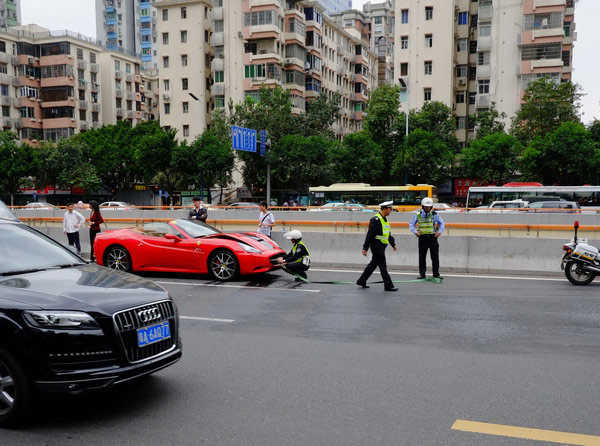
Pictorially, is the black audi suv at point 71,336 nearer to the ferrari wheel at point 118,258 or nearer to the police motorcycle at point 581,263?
the ferrari wheel at point 118,258

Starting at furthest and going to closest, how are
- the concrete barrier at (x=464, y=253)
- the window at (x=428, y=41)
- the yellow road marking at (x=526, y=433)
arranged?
1. the window at (x=428, y=41)
2. the concrete barrier at (x=464, y=253)
3. the yellow road marking at (x=526, y=433)

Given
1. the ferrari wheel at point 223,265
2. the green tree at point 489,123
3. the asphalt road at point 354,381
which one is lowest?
the asphalt road at point 354,381

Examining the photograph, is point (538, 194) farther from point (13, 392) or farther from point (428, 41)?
point (13, 392)

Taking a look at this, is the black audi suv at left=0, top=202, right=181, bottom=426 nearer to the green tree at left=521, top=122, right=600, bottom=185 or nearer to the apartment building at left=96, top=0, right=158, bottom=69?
the green tree at left=521, top=122, right=600, bottom=185

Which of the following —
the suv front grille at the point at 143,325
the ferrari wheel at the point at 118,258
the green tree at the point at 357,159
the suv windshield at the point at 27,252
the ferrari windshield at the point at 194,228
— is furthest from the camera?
the green tree at the point at 357,159

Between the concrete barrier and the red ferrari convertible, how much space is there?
3.16 metres

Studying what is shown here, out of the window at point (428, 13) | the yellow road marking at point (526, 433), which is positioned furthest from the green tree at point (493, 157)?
the yellow road marking at point (526, 433)

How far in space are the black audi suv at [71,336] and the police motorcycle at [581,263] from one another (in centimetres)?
899

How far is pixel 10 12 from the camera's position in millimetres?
94875

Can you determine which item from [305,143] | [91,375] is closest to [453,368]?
[91,375]

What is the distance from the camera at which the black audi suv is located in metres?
3.92

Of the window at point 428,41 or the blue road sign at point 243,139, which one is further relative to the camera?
the window at point 428,41

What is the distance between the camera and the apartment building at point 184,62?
2435 inches

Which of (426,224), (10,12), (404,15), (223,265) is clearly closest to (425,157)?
(404,15)
